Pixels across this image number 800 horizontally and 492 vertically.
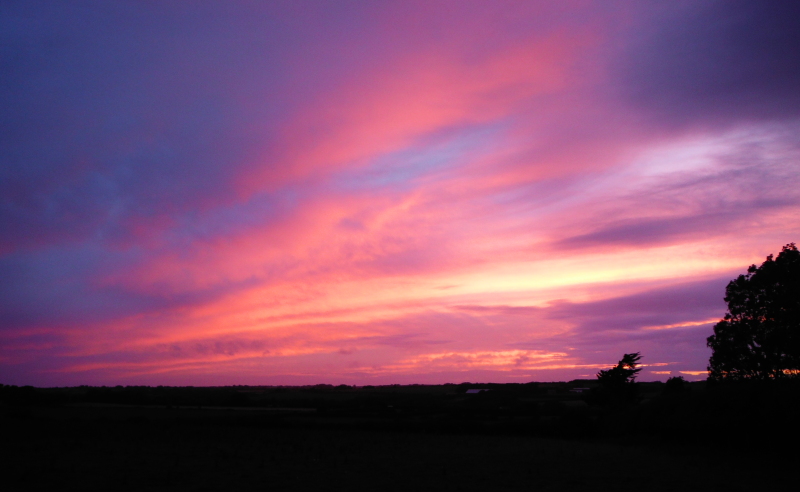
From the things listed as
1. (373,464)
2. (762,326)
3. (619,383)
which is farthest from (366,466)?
(619,383)

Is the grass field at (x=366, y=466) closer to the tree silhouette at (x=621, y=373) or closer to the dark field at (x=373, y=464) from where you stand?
the dark field at (x=373, y=464)

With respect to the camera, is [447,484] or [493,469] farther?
[493,469]

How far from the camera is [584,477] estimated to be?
78.4 feet

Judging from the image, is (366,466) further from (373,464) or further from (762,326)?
(762,326)

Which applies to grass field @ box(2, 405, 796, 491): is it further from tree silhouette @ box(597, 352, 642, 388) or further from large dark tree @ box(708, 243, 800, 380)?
tree silhouette @ box(597, 352, 642, 388)

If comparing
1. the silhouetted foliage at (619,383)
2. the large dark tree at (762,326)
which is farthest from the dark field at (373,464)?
the silhouetted foliage at (619,383)

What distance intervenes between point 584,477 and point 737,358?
74.0ft

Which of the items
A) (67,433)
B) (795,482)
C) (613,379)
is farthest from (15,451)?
(613,379)

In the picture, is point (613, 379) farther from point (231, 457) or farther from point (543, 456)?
point (231, 457)

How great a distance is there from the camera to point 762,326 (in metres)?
37.9

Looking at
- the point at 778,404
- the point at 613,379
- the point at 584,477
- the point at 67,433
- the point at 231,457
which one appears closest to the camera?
the point at 584,477

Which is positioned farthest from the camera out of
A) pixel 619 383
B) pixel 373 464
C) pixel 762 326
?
pixel 619 383

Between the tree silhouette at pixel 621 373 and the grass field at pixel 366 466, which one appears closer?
the grass field at pixel 366 466

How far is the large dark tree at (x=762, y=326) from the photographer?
3603 centimetres
